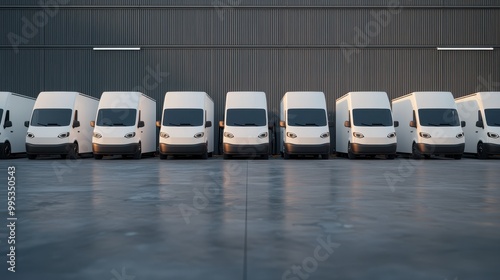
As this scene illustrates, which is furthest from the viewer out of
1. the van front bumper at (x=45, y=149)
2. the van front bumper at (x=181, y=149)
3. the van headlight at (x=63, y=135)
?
the van headlight at (x=63, y=135)

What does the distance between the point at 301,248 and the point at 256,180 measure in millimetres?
7887

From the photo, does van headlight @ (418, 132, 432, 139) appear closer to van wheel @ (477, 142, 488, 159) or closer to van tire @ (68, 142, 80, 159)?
van wheel @ (477, 142, 488, 159)

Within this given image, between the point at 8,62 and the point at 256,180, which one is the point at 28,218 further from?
the point at 8,62

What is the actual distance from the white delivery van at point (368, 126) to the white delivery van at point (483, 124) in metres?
3.66

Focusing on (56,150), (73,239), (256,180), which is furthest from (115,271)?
(56,150)

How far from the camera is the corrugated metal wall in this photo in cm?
3119

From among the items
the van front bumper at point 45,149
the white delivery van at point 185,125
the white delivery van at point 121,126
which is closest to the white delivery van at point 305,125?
the white delivery van at point 185,125

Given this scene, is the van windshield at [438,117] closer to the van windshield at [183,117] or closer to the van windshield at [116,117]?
the van windshield at [183,117]

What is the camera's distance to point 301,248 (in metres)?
5.75

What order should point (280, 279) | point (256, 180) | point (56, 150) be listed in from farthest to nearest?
point (56, 150)
point (256, 180)
point (280, 279)

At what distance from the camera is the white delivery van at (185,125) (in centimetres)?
2353

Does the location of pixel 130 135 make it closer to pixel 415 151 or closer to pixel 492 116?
pixel 415 151

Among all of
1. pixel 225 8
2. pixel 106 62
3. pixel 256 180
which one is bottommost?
pixel 256 180

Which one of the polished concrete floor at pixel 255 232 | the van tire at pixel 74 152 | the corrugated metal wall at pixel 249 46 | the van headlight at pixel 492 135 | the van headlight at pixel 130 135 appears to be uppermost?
the corrugated metal wall at pixel 249 46
